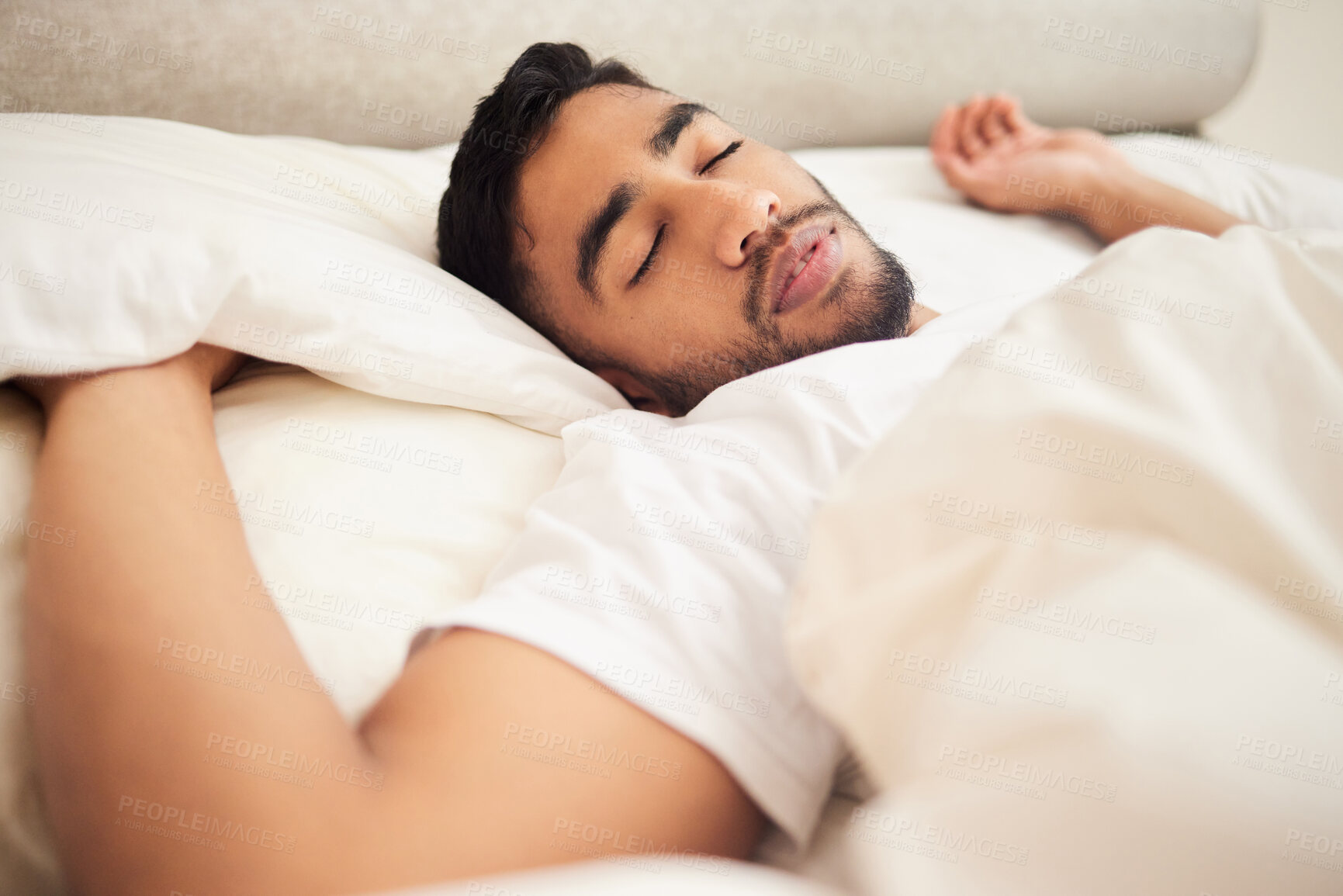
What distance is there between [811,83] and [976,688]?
1540mm

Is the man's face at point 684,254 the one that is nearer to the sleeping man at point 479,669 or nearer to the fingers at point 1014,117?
the sleeping man at point 479,669

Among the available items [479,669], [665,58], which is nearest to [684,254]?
Result: [479,669]

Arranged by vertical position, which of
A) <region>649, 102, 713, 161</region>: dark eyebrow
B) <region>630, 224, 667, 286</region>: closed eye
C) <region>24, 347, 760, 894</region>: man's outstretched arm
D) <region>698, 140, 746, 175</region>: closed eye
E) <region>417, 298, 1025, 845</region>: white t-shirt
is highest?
<region>649, 102, 713, 161</region>: dark eyebrow

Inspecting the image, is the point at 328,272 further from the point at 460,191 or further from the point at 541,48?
the point at 541,48

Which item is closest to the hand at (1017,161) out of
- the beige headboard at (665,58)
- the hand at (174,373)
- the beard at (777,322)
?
the beige headboard at (665,58)

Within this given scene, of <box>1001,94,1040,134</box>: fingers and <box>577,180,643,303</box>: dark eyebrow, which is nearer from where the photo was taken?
<box>577,180,643,303</box>: dark eyebrow

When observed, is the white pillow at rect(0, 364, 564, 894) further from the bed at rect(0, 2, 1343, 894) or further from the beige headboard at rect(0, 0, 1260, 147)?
the beige headboard at rect(0, 0, 1260, 147)

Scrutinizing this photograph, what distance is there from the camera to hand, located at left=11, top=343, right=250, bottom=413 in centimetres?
67

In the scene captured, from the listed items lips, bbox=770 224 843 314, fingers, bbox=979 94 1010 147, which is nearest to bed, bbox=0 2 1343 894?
fingers, bbox=979 94 1010 147

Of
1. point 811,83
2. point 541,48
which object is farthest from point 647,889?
point 811,83

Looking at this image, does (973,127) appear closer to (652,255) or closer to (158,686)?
(652,255)

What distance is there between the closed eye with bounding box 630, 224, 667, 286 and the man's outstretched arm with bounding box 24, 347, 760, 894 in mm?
570

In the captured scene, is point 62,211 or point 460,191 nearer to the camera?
point 62,211

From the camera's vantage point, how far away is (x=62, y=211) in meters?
0.68
